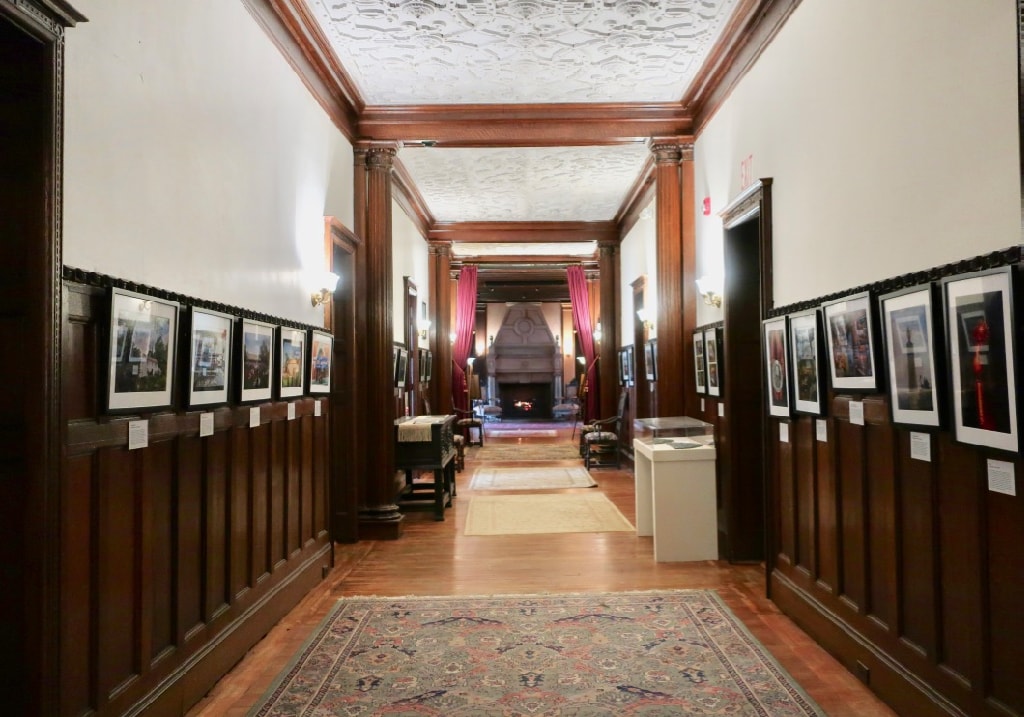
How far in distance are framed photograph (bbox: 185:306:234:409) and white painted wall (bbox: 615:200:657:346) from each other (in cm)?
594

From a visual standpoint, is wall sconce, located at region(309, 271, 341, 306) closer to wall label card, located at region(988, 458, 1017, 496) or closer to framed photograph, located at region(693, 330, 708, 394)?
framed photograph, located at region(693, 330, 708, 394)

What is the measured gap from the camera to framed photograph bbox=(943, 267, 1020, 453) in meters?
2.42

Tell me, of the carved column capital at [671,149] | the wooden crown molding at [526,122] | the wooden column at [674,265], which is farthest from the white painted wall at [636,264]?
the wooden crown molding at [526,122]

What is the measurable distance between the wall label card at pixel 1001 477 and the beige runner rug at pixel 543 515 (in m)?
5.00

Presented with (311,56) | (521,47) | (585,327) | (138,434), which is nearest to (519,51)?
(521,47)

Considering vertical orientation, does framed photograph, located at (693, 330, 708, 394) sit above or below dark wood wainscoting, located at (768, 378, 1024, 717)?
above

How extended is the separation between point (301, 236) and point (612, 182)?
6.03 metres

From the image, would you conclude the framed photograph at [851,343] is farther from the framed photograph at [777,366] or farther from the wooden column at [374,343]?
the wooden column at [374,343]

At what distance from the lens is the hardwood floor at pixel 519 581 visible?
3.72 m

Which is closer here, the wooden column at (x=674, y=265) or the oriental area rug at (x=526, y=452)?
the wooden column at (x=674, y=265)

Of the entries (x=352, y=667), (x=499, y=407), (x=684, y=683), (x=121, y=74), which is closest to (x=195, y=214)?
(x=121, y=74)

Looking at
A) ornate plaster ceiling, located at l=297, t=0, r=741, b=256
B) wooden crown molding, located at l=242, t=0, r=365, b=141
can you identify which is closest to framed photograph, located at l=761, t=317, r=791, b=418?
ornate plaster ceiling, located at l=297, t=0, r=741, b=256

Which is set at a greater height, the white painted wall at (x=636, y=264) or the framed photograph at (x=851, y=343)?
the white painted wall at (x=636, y=264)

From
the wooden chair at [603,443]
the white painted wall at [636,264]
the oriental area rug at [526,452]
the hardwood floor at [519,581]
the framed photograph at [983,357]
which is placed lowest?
the hardwood floor at [519,581]
